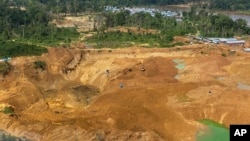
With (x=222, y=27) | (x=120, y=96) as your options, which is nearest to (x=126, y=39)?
(x=222, y=27)

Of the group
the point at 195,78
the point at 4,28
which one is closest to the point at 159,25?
the point at 4,28

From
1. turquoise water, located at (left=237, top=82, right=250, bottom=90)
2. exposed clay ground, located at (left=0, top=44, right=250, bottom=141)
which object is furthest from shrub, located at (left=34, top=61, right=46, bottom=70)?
turquoise water, located at (left=237, top=82, right=250, bottom=90)

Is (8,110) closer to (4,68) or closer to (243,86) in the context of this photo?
(4,68)

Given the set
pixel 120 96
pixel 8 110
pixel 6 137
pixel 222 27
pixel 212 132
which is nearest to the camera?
pixel 6 137

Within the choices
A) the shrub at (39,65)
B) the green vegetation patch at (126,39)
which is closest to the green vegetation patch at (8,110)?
the shrub at (39,65)

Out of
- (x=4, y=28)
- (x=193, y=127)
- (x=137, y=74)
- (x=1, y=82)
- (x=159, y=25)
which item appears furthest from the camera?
(x=159, y=25)

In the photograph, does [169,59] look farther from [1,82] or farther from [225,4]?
[225,4]
